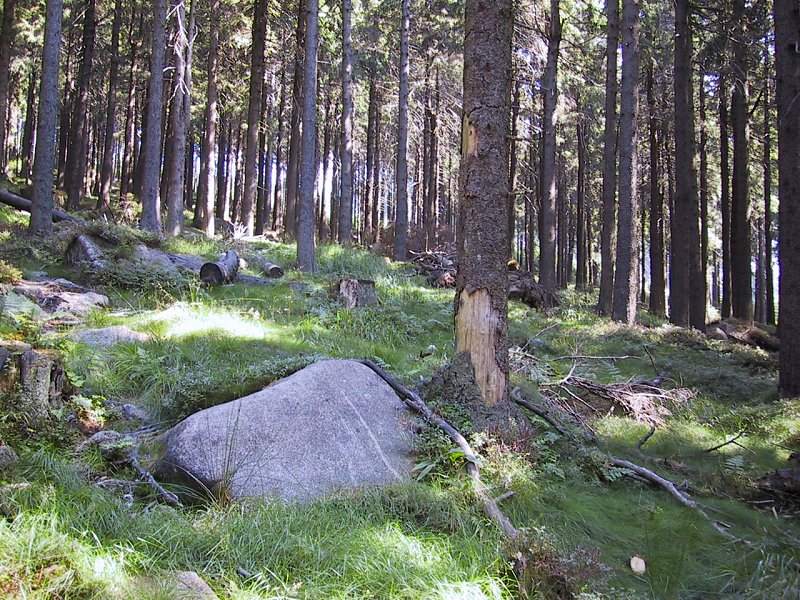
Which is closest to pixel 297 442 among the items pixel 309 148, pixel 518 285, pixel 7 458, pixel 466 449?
pixel 466 449

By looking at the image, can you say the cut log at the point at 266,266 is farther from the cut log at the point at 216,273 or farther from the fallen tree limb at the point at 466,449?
the fallen tree limb at the point at 466,449

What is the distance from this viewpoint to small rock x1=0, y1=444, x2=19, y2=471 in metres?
3.39

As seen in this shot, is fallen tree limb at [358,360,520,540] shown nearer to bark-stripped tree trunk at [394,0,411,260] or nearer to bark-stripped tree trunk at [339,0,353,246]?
bark-stripped tree trunk at [339,0,353,246]

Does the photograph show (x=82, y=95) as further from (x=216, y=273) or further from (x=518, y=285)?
(x=518, y=285)

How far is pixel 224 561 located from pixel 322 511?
2.76ft

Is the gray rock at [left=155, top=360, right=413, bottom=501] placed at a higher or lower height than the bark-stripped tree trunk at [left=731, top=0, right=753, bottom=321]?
lower

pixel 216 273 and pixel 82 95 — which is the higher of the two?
pixel 82 95

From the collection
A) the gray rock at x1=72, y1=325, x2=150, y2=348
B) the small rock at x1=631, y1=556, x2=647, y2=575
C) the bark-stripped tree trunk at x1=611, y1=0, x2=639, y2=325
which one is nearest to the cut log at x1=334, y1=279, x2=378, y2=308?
the gray rock at x1=72, y1=325, x2=150, y2=348

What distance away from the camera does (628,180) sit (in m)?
13.3

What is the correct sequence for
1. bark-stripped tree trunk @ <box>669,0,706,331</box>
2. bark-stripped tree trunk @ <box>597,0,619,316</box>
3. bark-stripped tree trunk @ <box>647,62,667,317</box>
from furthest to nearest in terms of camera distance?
bark-stripped tree trunk @ <box>647,62,667,317</box> < bark-stripped tree trunk @ <box>597,0,619,316</box> < bark-stripped tree trunk @ <box>669,0,706,331</box>

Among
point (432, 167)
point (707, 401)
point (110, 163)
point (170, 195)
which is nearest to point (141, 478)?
point (707, 401)

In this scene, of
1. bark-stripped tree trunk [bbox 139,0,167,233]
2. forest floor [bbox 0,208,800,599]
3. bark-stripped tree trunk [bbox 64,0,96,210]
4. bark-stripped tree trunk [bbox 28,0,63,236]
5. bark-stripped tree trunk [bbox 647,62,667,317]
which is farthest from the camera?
bark-stripped tree trunk [bbox 647,62,667,317]

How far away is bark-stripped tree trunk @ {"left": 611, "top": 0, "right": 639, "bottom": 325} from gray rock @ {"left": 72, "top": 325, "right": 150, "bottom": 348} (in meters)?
10.7

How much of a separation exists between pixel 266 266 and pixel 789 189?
32.8 ft
